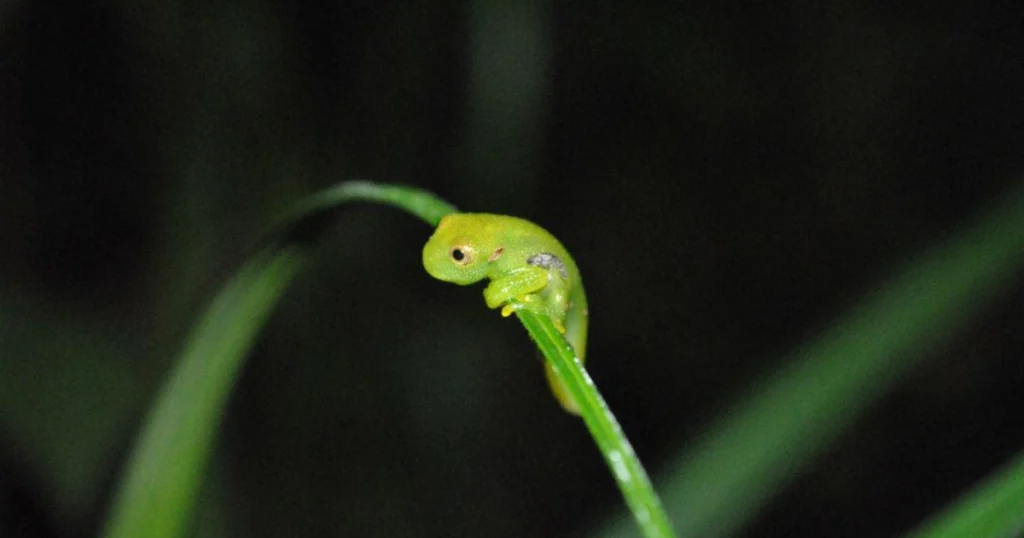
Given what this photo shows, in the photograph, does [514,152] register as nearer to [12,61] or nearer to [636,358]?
[636,358]

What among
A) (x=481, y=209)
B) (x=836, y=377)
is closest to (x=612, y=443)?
(x=836, y=377)

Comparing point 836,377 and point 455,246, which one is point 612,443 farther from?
point 836,377

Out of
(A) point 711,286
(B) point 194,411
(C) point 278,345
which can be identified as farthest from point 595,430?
(A) point 711,286

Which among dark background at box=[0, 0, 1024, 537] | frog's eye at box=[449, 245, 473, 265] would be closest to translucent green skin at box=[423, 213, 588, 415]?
frog's eye at box=[449, 245, 473, 265]

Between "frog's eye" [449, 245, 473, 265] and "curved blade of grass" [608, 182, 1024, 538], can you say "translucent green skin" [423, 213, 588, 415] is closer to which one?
"frog's eye" [449, 245, 473, 265]

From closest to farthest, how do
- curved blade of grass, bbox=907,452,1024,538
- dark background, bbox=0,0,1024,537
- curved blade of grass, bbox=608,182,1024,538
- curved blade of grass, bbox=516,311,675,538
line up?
curved blade of grass, bbox=516,311,675,538
curved blade of grass, bbox=907,452,1024,538
curved blade of grass, bbox=608,182,1024,538
dark background, bbox=0,0,1024,537
